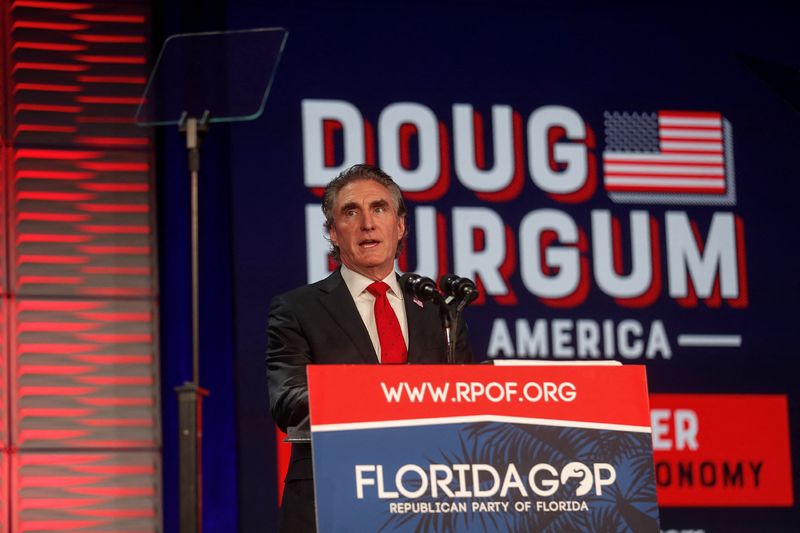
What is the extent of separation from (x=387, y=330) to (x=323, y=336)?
0.13 m

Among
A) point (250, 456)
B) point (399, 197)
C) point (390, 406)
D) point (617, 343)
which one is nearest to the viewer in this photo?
point (390, 406)

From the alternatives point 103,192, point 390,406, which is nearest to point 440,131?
point 103,192

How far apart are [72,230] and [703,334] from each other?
101 inches

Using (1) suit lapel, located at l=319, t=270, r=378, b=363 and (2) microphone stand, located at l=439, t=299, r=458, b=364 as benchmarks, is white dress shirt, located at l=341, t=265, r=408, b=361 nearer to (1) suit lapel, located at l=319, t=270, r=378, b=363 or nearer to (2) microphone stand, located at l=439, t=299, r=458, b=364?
(1) suit lapel, located at l=319, t=270, r=378, b=363

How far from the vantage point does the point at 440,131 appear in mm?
5488

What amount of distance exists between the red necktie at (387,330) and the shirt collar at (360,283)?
2cm

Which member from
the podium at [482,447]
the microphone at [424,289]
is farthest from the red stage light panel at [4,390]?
the podium at [482,447]

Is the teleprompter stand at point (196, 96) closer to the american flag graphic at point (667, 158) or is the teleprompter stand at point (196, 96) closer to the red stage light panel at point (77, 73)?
the red stage light panel at point (77, 73)

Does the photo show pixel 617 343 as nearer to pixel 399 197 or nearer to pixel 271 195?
pixel 271 195

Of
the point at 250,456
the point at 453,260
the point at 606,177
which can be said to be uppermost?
the point at 606,177

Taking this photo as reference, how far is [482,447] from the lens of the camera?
2273mm

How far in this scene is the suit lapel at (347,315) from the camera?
2.69m

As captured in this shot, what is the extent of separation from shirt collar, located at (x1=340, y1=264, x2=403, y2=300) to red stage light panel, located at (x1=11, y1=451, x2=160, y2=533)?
2711mm

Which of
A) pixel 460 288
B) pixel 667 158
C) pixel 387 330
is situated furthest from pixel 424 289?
pixel 667 158
